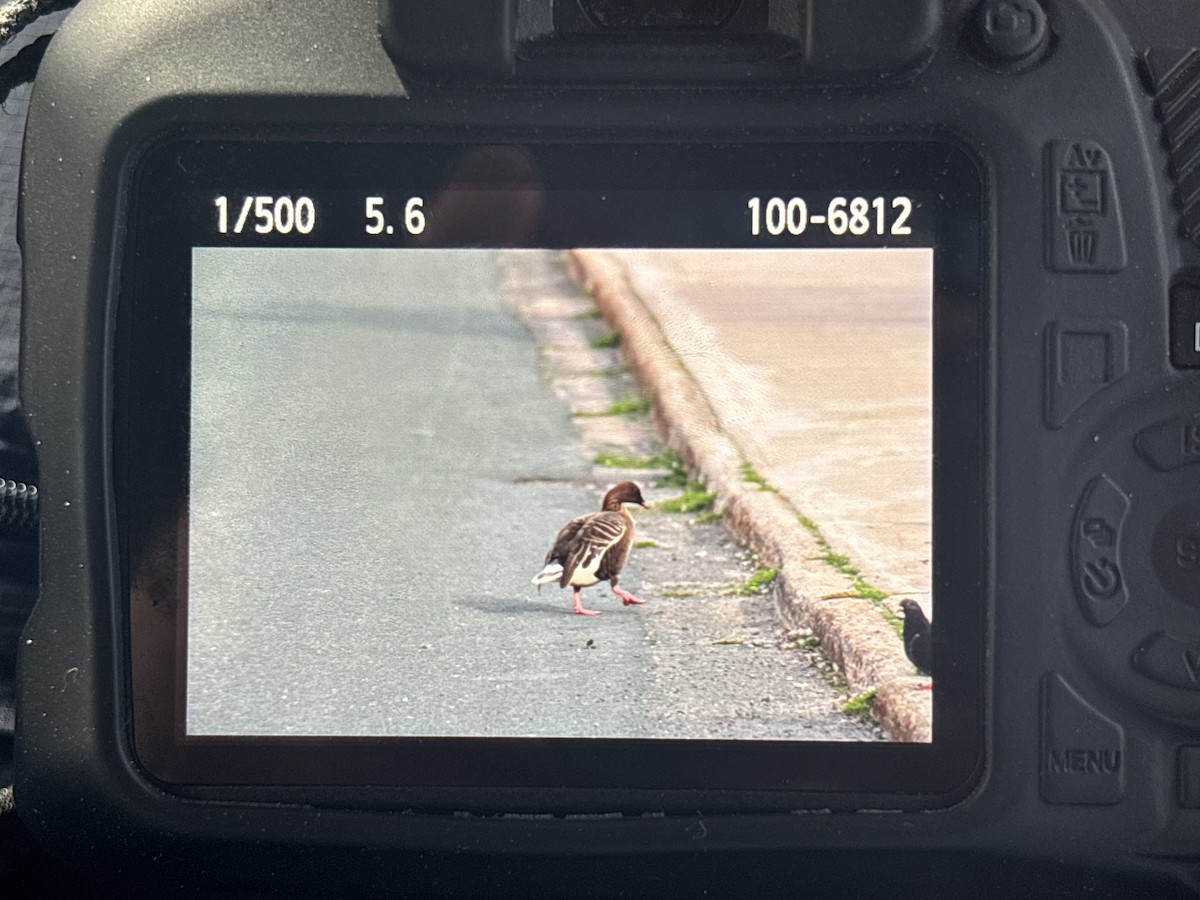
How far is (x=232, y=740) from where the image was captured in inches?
42.0

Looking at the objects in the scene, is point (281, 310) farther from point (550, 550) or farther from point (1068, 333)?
point (1068, 333)

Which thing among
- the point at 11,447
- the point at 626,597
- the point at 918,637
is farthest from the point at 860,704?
the point at 11,447

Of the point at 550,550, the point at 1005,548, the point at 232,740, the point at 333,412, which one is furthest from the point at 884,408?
the point at 232,740

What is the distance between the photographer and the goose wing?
107 cm

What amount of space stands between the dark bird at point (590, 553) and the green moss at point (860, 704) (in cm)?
15

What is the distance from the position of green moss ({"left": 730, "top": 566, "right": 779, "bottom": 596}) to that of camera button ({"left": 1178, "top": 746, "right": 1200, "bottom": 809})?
284 millimetres

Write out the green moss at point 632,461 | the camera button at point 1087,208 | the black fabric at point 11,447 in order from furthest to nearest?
the black fabric at point 11,447 → the green moss at point 632,461 → the camera button at point 1087,208

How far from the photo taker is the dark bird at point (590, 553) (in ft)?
3.49

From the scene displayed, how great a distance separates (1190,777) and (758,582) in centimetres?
30

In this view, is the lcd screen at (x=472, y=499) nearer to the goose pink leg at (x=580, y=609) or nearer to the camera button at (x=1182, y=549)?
the goose pink leg at (x=580, y=609)

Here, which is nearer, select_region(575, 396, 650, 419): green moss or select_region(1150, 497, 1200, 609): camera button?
select_region(1150, 497, 1200, 609): camera button

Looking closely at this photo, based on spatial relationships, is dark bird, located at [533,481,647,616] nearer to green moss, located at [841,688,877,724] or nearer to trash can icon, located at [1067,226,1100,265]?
green moss, located at [841,688,877,724]

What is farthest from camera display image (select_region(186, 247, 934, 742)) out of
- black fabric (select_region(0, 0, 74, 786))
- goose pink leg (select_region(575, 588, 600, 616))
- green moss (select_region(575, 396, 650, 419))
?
black fabric (select_region(0, 0, 74, 786))

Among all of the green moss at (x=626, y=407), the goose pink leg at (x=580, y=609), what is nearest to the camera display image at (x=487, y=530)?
the goose pink leg at (x=580, y=609)
